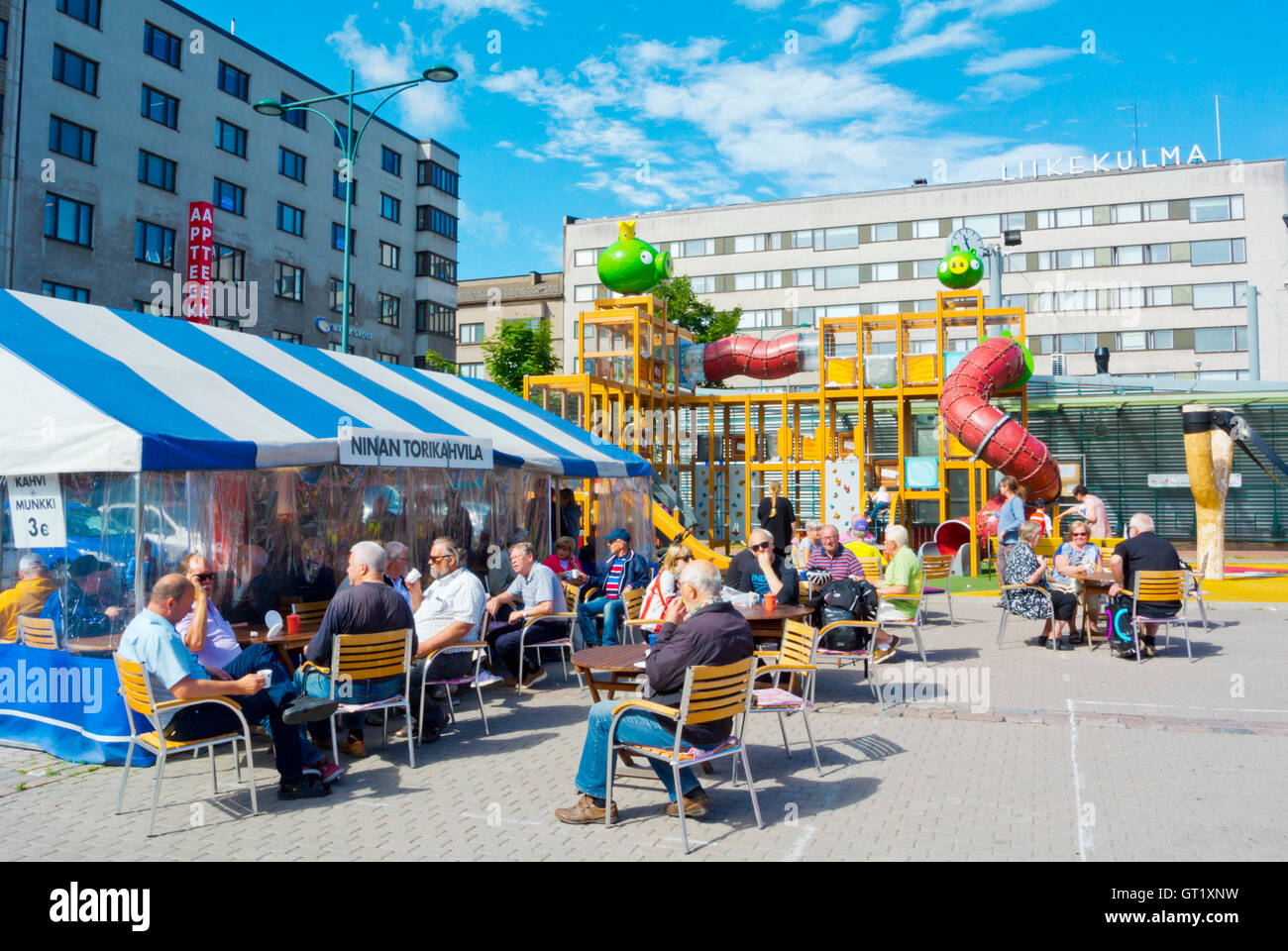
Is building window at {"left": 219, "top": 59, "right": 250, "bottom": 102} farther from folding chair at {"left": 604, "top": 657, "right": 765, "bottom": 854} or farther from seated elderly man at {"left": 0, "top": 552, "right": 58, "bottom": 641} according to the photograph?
folding chair at {"left": 604, "top": 657, "right": 765, "bottom": 854}

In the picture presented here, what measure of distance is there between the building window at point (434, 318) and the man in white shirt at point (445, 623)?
128ft

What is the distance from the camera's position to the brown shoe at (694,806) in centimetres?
547

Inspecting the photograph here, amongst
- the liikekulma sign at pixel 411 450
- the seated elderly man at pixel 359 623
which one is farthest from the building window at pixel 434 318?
the seated elderly man at pixel 359 623

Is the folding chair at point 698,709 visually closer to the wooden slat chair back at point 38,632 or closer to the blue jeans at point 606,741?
the blue jeans at point 606,741

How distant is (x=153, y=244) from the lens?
3139cm

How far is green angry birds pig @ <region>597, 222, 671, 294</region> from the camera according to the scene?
1945 centimetres

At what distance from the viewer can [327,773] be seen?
239 inches

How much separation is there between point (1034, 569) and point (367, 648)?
25.8 ft

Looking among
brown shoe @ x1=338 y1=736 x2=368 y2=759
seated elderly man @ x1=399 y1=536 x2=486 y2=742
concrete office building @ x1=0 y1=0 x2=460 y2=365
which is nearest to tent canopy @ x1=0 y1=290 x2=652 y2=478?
seated elderly man @ x1=399 y1=536 x2=486 y2=742

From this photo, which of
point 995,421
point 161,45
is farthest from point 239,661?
point 161,45

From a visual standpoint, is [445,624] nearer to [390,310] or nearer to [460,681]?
[460,681]

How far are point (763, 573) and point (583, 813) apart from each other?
4031mm
